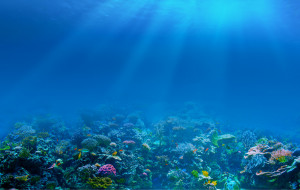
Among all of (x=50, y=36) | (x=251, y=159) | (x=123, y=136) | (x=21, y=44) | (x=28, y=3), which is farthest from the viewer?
(x=21, y=44)

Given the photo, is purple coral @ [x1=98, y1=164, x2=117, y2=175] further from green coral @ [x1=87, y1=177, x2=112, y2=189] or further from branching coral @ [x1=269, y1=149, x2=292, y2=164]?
branching coral @ [x1=269, y1=149, x2=292, y2=164]

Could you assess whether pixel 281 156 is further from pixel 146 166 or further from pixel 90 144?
pixel 90 144

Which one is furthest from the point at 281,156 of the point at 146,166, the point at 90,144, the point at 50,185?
the point at 90,144

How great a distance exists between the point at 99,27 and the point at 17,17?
38.8ft

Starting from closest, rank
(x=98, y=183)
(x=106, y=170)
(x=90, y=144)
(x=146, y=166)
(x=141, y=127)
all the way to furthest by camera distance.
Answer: (x=98, y=183)
(x=106, y=170)
(x=90, y=144)
(x=146, y=166)
(x=141, y=127)

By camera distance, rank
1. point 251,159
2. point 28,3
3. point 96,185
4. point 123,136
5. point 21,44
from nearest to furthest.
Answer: point 96,185 < point 251,159 < point 123,136 < point 28,3 < point 21,44

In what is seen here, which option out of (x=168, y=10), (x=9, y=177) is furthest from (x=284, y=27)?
(x=9, y=177)

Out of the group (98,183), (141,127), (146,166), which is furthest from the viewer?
(141,127)

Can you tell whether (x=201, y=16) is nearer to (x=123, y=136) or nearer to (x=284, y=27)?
(x=284, y=27)

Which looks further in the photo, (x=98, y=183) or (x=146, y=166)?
(x=146, y=166)

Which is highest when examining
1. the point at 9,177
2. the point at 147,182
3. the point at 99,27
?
the point at 99,27

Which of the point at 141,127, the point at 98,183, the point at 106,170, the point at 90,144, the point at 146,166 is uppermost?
the point at 141,127

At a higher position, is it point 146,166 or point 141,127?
point 141,127

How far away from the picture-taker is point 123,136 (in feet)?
32.1
